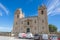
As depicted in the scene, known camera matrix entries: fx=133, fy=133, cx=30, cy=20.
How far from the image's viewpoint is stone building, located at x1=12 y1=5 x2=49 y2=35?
122 ft

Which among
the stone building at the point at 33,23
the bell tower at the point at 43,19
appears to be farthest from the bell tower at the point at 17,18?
the bell tower at the point at 43,19

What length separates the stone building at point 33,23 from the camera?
122 ft

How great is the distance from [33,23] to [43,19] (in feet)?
10.5

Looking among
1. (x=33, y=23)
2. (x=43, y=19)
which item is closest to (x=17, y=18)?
(x=33, y=23)

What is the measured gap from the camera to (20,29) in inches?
1585

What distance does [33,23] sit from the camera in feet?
127

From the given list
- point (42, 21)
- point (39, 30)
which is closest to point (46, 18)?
point (42, 21)

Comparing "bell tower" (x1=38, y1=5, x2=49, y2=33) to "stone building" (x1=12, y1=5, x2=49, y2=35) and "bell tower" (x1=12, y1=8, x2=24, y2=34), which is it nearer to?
"stone building" (x1=12, y1=5, x2=49, y2=35)

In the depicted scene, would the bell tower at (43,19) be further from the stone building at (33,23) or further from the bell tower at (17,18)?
the bell tower at (17,18)

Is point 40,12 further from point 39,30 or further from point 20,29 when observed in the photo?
point 20,29

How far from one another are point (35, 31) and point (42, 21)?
3.47m

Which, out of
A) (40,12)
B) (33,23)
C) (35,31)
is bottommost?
(35,31)

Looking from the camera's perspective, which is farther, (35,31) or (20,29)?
(20,29)

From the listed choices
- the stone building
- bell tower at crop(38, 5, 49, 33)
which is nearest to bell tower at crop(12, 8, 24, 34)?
the stone building
